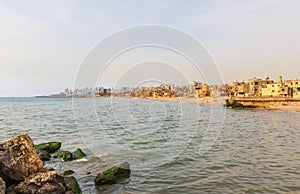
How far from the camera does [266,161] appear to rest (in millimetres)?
16875

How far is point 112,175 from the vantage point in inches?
531

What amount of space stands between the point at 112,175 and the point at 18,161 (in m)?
4.96

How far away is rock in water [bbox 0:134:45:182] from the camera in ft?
34.0

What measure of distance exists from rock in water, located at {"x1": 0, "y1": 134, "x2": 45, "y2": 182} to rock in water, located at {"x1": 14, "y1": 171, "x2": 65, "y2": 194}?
54cm

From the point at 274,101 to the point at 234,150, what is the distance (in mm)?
69742

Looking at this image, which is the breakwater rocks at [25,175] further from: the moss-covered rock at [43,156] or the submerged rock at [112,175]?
the moss-covered rock at [43,156]

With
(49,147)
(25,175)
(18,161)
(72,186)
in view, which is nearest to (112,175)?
(72,186)

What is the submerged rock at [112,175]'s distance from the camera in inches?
513

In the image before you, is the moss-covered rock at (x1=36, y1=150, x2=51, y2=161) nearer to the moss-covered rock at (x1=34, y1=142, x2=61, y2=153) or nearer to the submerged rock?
the moss-covered rock at (x1=34, y1=142, x2=61, y2=153)

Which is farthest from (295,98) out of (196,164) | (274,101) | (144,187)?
(144,187)

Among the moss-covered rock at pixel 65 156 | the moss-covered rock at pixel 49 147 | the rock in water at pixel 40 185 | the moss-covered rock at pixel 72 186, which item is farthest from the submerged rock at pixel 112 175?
the moss-covered rock at pixel 49 147

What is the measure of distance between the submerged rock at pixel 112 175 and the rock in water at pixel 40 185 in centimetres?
273

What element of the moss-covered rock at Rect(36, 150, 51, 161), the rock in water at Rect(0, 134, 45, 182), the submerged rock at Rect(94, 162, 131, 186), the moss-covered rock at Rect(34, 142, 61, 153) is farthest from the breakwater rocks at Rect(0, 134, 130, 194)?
the moss-covered rock at Rect(34, 142, 61, 153)

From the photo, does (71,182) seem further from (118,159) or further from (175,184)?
(118,159)
